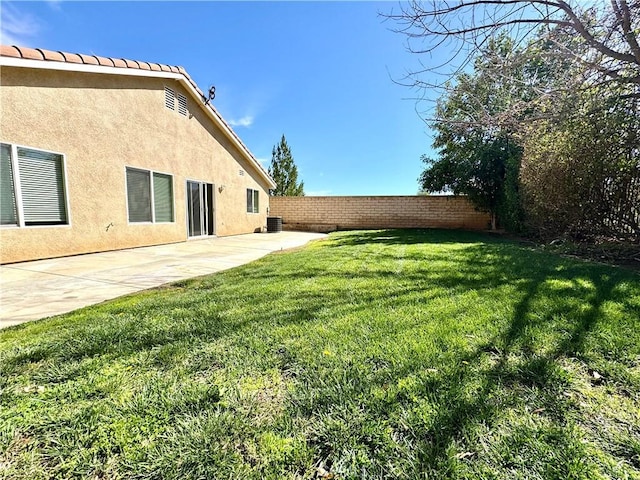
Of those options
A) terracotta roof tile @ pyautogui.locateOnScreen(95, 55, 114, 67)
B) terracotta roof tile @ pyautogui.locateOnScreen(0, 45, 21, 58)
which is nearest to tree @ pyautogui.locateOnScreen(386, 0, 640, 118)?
terracotta roof tile @ pyautogui.locateOnScreen(0, 45, 21, 58)

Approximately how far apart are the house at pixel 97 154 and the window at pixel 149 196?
3 cm

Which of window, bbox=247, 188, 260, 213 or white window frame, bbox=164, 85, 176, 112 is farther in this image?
window, bbox=247, 188, 260, 213

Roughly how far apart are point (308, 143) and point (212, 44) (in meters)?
19.1

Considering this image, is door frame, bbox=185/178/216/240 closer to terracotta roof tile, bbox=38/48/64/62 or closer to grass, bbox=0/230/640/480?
terracotta roof tile, bbox=38/48/64/62

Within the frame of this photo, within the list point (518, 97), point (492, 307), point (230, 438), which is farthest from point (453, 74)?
point (230, 438)

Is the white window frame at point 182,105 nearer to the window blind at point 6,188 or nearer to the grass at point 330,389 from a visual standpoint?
the window blind at point 6,188

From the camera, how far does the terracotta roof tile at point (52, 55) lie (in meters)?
5.86

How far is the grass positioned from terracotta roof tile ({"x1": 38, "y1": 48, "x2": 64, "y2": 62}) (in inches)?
229

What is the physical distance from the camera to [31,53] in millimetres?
5633

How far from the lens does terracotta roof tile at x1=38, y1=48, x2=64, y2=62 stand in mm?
5859

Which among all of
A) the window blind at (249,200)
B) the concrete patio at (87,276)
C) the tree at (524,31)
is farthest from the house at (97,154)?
the tree at (524,31)

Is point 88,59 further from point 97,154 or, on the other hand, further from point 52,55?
point 97,154

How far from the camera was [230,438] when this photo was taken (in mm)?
1436

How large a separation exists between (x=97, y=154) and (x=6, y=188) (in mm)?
2061
